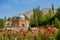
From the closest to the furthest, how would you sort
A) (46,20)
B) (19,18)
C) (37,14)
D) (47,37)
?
1. (47,37)
2. (46,20)
3. (19,18)
4. (37,14)

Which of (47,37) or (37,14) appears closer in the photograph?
(47,37)

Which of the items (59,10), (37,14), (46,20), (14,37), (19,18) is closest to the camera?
(14,37)

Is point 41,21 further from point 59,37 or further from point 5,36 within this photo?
point 59,37

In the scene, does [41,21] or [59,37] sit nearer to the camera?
[59,37]

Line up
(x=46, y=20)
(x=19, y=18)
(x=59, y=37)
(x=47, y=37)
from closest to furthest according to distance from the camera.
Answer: (x=59, y=37)
(x=47, y=37)
(x=46, y=20)
(x=19, y=18)

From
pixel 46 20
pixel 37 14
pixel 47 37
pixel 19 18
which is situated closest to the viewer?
pixel 47 37

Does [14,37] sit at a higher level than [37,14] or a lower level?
lower

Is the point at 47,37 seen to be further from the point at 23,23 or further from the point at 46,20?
the point at 23,23

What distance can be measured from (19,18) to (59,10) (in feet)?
34.4

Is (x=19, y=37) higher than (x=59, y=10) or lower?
lower

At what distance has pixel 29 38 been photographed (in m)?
9.34

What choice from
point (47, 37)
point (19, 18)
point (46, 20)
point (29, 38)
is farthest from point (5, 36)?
point (19, 18)

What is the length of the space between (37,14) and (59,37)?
145 feet

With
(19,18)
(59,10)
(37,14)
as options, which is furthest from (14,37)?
(37,14)
